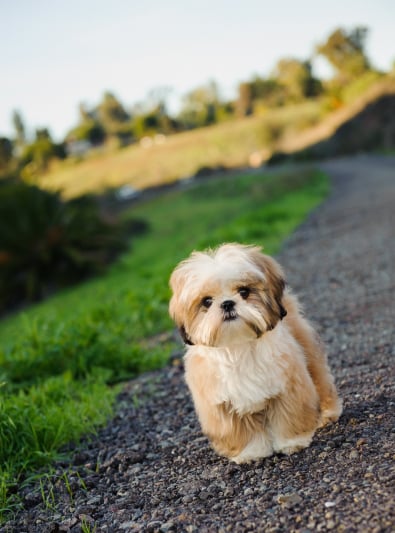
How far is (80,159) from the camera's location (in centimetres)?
5822

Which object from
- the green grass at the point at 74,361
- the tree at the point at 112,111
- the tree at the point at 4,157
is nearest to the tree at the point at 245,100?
the tree at the point at 112,111

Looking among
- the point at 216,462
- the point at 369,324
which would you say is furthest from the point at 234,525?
the point at 369,324

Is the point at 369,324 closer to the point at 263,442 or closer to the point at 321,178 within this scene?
the point at 263,442

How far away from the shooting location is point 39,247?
55.7 ft

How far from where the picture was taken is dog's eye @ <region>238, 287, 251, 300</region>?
3502 millimetres

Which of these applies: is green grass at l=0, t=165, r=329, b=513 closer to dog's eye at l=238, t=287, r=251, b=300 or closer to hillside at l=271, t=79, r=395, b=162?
dog's eye at l=238, t=287, r=251, b=300

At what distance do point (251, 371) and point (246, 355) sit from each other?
0.10 metres

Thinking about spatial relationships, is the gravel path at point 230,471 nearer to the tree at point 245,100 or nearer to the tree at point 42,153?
the tree at point 42,153

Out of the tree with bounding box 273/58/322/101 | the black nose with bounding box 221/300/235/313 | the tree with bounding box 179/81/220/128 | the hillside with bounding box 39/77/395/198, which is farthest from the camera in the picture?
the tree with bounding box 179/81/220/128

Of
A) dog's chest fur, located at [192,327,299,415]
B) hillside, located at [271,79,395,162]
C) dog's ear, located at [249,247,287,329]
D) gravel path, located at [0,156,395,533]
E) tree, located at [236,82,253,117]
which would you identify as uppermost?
dog's ear, located at [249,247,287,329]

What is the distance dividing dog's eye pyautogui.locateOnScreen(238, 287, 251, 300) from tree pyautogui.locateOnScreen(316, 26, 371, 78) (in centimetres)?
6071

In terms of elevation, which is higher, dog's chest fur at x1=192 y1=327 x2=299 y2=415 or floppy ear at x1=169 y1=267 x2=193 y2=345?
floppy ear at x1=169 y1=267 x2=193 y2=345

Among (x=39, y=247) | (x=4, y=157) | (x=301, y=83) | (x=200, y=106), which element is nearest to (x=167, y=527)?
(x=39, y=247)

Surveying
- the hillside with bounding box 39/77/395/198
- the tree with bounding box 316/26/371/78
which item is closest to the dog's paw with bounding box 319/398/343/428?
the hillside with bounding box 39/77/395/198
